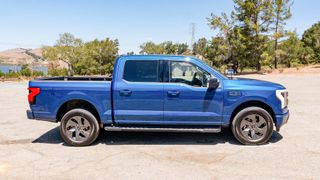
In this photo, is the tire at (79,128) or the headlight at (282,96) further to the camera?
the tire at (79,128)

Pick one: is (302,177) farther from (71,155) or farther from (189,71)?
(71,155)

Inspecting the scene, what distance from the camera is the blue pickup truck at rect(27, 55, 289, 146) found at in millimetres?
5473

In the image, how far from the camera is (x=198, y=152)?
17.0ft

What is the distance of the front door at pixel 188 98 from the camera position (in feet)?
17.9

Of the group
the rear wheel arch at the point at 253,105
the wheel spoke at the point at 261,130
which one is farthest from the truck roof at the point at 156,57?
the wheel spoke at the point at 261,130

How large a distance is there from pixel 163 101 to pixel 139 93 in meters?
0.52

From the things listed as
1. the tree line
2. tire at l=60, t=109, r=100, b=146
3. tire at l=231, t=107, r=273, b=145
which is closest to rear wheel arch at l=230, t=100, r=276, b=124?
tire at l=231, t=107, r=273, b=145

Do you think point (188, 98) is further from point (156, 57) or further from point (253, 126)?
point (253, 126)

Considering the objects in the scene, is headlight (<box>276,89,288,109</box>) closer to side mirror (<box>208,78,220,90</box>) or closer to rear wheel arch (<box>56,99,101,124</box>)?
side mirror (<box>208,78,220,90</box>)

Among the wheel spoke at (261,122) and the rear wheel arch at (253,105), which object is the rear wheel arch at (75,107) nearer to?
the rear wheel arch at (253,105)

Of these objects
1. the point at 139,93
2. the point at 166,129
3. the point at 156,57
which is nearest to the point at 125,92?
the point at 139,93

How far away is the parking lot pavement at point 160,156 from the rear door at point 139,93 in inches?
24.2

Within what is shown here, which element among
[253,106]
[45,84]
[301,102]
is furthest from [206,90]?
[301,102]

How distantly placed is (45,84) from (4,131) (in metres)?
2.39
